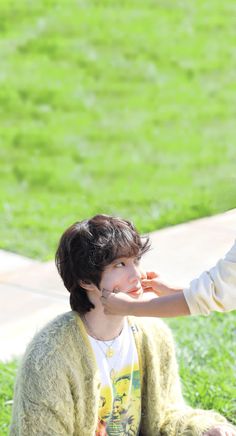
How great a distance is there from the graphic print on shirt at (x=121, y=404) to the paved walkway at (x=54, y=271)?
5.39 ft

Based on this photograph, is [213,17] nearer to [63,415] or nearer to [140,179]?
[140,179]

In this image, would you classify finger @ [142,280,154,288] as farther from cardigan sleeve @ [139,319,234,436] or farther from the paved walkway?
the paved walkway

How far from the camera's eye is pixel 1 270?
6762 millimetres

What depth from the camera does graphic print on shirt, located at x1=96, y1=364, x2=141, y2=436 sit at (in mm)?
3756

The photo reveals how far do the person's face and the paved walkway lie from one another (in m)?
1.85

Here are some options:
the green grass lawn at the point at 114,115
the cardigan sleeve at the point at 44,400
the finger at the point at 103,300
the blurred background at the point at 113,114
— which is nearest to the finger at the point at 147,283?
the finger at the point at 103,300

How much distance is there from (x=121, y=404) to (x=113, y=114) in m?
6.78

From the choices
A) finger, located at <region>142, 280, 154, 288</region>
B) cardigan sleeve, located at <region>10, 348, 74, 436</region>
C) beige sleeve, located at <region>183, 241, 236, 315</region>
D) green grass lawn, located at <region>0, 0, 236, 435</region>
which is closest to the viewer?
beige sleeve, located at <region>183, 241, 236, 315</region>

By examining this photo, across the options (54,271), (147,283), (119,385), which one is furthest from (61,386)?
(54,271)

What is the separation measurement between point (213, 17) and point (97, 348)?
9.26 m

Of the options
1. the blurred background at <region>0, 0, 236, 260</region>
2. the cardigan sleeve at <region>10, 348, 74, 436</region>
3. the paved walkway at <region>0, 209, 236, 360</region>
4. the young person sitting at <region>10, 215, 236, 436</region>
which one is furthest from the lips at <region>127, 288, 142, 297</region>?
the blurred background at <region>0, 0, 236, 260</region>

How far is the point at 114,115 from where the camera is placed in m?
10.4

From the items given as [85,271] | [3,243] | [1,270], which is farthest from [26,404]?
[3,243]

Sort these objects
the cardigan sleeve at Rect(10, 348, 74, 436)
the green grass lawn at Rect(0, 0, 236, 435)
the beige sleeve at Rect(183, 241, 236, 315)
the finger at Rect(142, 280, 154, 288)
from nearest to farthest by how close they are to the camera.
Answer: the beige sleeve at Rect(183, 241, 236, 315) → the cardigan sleeve at Rect(10, 348, 74, 436) → the finger at Rect(142, 280, 154, 288) → the green grass lawn at Rect(0, 0, 236, 435)
